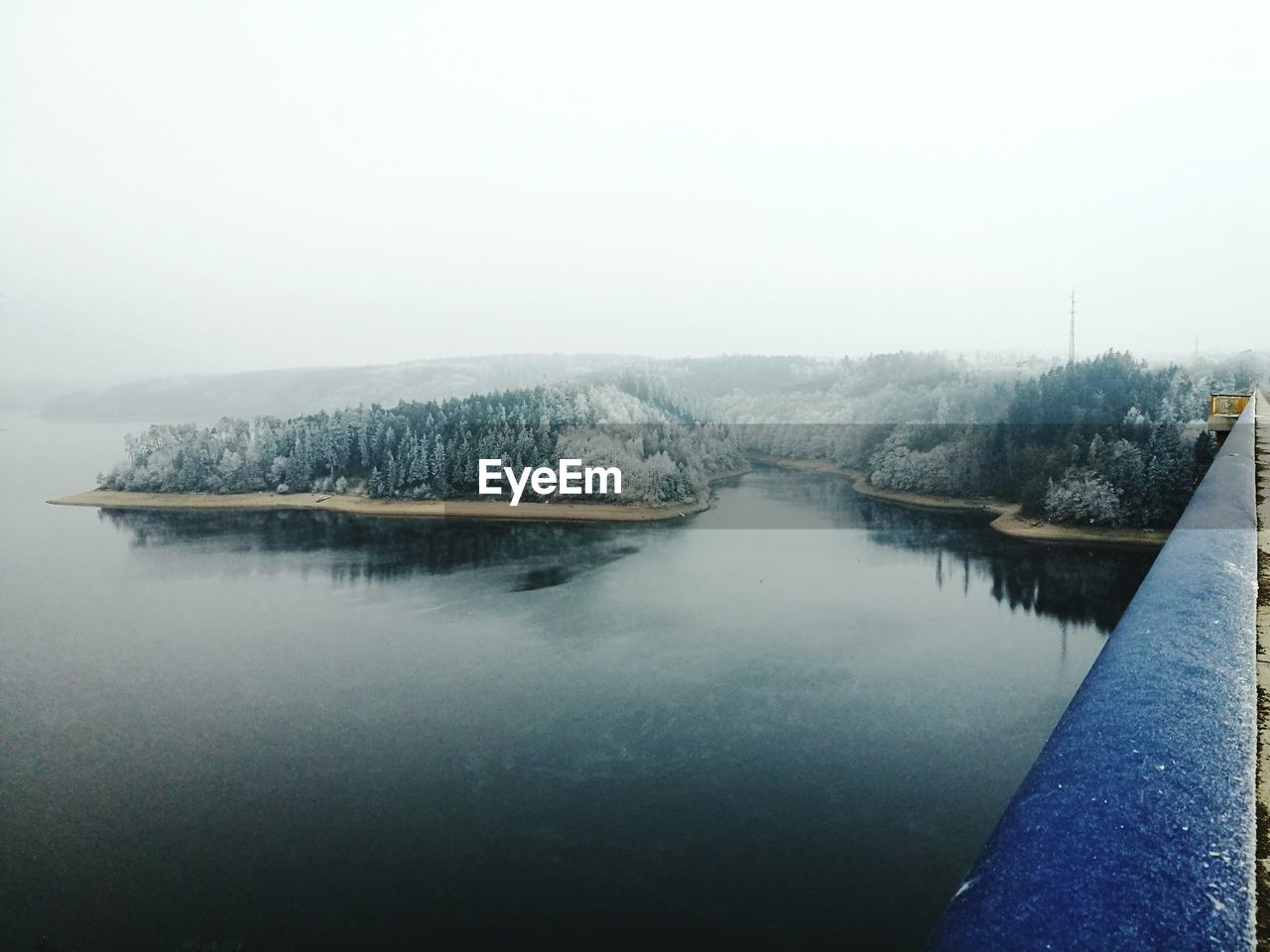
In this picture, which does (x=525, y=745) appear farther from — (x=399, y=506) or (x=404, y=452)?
(x=404, y=452)

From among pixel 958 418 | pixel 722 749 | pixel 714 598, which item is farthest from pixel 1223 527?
pixel 958 418

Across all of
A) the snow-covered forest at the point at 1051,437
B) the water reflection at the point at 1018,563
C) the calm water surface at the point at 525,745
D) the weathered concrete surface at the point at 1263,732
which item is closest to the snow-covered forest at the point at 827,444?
the snow-covered forest at the point at 1051,437

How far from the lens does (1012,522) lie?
24.5m

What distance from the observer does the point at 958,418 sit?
122ft

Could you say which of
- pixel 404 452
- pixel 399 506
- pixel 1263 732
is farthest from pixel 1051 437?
pixel 1263 732

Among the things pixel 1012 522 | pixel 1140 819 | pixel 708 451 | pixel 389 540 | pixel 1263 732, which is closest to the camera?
pixel 1140 819

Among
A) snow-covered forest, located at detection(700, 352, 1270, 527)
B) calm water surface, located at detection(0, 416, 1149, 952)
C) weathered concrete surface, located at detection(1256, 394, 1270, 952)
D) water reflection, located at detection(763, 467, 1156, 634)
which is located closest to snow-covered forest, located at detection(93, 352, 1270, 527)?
snow-covered forest, located at detection(700, 352, 1270, 527)

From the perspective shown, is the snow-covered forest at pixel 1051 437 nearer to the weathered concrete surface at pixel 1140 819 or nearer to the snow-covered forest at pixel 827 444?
the snow-covered forest at pixel 827 444

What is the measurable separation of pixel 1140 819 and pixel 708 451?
4143cm

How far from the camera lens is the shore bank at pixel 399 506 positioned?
29156 millimetres

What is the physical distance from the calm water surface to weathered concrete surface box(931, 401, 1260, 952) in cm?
600

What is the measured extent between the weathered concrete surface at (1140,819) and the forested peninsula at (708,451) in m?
24.8

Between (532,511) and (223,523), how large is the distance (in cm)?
1246

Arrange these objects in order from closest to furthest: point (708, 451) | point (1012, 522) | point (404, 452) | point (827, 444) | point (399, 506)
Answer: point (1012, 522)
point (399, 506)
point (404, 452)
point (708, 451)
point (827, 444)
